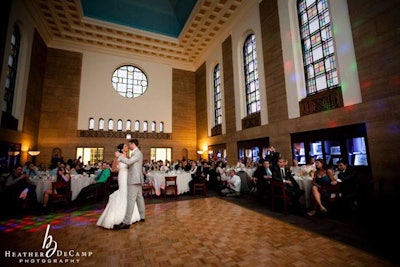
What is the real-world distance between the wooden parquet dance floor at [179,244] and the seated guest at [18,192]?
2.45 ft

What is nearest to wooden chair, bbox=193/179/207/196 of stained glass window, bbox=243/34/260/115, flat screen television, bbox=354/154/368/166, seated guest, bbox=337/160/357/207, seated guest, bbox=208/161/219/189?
seated guest, bbox=208/161/219/189

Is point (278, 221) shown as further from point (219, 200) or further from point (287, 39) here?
point (287, 39)

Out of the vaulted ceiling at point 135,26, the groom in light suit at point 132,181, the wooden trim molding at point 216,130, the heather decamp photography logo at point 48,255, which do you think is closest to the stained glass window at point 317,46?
the vaulted ceiling at point 135,26

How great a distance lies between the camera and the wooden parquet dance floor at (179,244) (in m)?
2.45

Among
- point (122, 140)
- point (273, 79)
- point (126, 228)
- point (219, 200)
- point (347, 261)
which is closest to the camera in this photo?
point (347, 261)

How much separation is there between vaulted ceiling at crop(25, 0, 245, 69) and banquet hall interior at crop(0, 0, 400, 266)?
0.09 meters

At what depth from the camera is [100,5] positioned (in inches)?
496

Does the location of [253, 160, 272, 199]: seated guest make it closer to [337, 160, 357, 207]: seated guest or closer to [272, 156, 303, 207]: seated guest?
[272, 156, 303, 207]: seated guest

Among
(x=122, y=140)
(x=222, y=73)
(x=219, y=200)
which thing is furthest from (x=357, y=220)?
(x=122, y=140)

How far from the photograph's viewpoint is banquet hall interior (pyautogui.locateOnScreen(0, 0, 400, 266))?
299 cm

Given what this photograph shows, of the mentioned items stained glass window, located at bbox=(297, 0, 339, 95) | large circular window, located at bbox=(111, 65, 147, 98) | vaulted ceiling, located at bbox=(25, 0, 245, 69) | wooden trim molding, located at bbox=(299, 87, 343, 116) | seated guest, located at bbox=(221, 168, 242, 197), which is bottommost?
seated guest, located at bbox=(221, 168, 242, 197)

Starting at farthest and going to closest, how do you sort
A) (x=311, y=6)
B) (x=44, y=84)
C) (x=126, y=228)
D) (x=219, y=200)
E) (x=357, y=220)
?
(x=44, y=84) < (x=311, y=6) < (x=219, y=200) < (x=357, y=220) < (x=126, y=228)

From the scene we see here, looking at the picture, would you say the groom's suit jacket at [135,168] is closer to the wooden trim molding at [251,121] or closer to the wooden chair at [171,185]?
the wooden chair at [171,185]

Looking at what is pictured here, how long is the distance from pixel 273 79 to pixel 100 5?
491 inches
